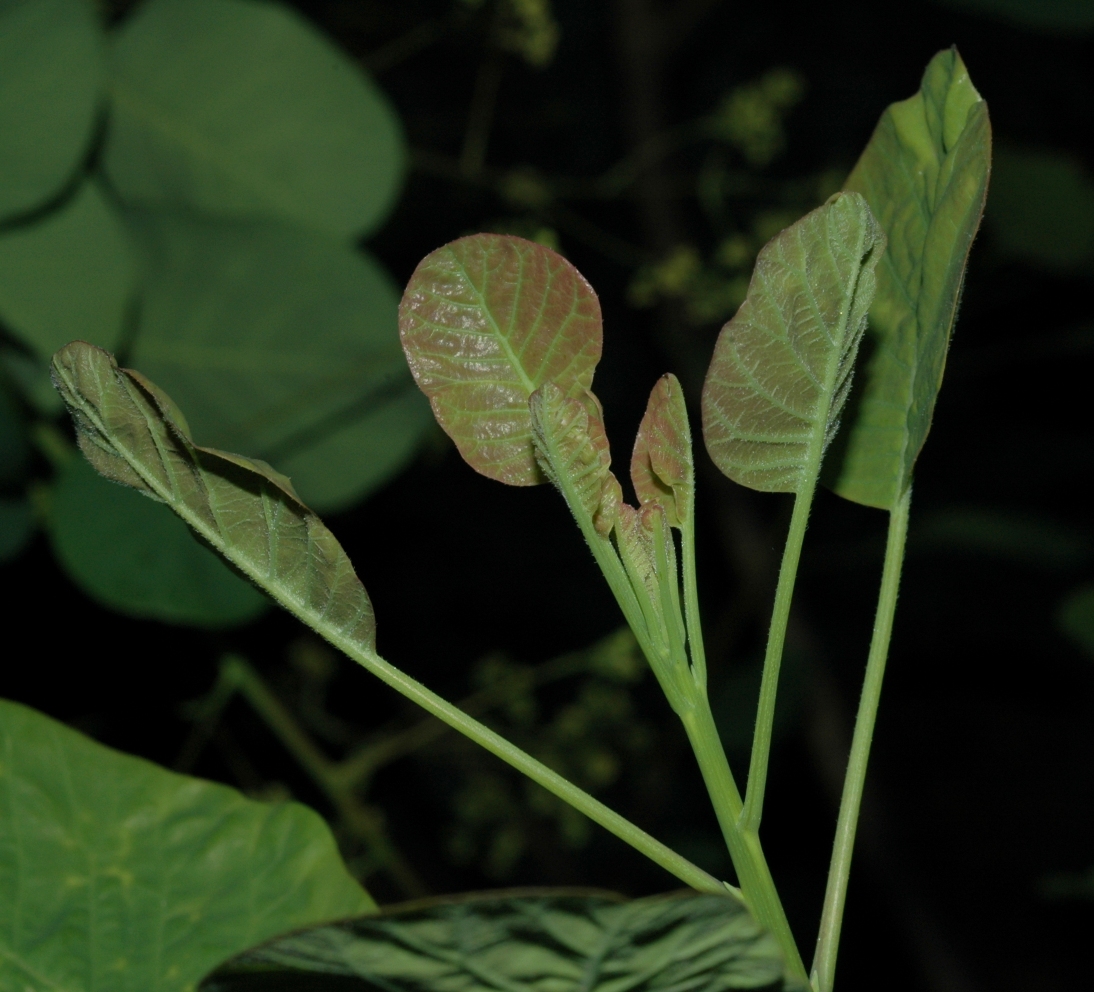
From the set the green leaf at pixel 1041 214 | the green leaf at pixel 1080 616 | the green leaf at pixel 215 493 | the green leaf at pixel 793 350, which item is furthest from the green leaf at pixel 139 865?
the green leaf at pixel 1041 214

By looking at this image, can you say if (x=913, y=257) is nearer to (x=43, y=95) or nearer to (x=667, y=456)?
(x=667, y=456)

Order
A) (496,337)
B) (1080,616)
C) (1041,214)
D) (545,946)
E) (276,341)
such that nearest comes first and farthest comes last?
(545,946)
(496,337)
(276,341)
(1080,616)
(1041,214)

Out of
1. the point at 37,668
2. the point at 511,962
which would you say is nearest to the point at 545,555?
the point at 37,668

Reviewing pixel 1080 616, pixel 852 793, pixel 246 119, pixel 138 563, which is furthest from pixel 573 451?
pixel 1080 616

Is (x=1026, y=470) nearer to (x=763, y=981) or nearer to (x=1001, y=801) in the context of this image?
(x=1001, y=801)

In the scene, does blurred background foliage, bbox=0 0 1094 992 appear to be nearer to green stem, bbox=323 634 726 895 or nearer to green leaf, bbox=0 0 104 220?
green leaf, bbox=0 0 104 220

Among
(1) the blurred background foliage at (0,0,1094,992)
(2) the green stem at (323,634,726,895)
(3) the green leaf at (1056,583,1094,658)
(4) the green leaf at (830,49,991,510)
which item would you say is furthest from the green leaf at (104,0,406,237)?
(3) the green leaf at (1056,583,1094,658)

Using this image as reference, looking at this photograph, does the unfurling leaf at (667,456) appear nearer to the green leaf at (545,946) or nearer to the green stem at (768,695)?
the green stem at (768,695)
